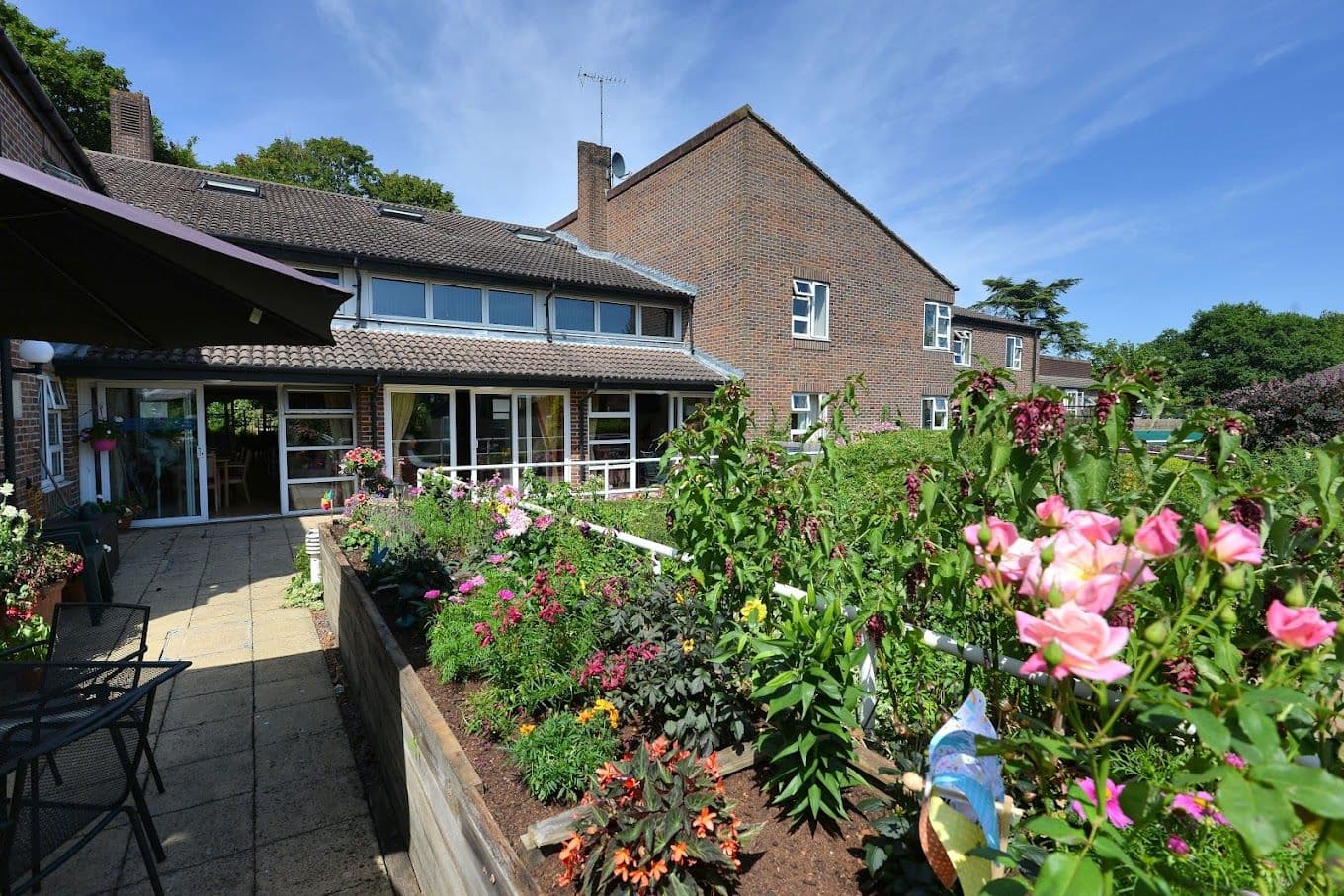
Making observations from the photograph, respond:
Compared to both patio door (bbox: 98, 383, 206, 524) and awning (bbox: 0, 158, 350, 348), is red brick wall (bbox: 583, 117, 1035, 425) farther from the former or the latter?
awning (bbox: 0, 158, 350, 348)

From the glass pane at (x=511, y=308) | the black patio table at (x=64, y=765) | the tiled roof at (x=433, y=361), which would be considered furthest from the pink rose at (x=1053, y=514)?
the glass pane at (x=511, y=308)

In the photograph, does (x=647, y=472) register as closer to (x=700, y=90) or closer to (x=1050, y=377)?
(x=700, y=90)

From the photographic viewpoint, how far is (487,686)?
2.92 metres

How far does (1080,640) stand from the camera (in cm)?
69

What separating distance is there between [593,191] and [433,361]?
9.58 meters

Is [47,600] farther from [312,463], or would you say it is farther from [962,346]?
[962,346]

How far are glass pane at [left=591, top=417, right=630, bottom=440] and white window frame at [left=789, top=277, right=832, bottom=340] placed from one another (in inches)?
189

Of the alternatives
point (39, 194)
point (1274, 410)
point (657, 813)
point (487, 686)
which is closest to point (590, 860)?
point (657, 813)

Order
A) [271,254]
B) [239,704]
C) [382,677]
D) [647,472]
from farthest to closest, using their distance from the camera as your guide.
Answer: [647,472], [271,254], [239,704], [382,677]

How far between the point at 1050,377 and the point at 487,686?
31.7 metres

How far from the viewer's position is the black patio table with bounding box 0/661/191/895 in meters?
2.11

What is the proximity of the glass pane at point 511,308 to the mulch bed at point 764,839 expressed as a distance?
11177mm

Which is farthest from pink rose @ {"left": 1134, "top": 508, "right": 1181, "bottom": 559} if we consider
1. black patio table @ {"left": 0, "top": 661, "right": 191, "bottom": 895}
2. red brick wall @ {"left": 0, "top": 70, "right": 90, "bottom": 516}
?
red brick wall @ {"left": 0, "top": 70, "right": 90, "bottom": 516}

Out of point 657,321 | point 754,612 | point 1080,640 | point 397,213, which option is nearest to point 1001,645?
point 754,612
